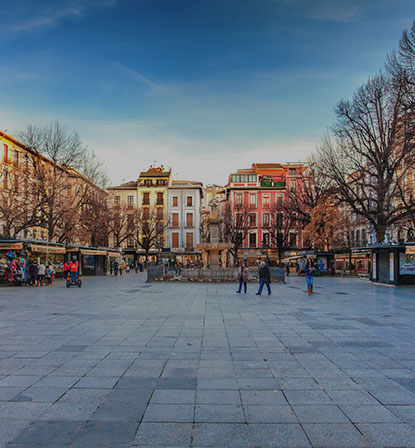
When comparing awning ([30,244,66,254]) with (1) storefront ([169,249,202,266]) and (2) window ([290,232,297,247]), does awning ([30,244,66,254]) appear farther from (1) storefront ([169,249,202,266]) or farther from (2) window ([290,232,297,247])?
(2) window ([290,232,297,247])

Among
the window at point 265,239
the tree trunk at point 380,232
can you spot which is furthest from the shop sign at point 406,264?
the window at point 265,239

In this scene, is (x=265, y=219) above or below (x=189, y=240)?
above

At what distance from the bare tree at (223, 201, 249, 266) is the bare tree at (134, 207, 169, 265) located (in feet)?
38.0

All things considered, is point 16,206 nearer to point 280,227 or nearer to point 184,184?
point 280,227

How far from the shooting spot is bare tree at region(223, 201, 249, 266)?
59469 millimetres

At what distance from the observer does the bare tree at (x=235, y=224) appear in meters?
59.5

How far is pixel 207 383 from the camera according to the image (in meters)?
5.30

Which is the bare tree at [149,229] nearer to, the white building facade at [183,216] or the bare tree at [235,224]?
the white building facade at [183,216]

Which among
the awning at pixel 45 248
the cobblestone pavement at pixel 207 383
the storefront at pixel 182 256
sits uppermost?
the awning at pixel 45 248

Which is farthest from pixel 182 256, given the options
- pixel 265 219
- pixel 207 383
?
pixel 207 383

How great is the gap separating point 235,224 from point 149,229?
14470 mm

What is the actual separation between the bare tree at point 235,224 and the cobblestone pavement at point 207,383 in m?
48.9

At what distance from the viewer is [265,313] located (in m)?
12.0

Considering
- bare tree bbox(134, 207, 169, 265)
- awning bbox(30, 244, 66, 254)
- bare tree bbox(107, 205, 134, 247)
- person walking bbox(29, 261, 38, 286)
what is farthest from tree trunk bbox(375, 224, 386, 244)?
bare tree bbox(134, 207, 169, 265)
